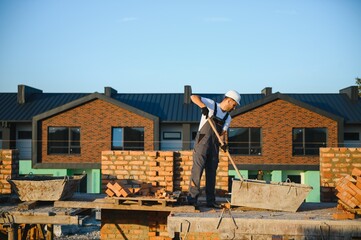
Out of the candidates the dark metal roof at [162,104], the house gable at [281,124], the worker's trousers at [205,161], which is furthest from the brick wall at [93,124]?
the worker's trousers at [205,161]

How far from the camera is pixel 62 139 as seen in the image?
27156 millimetres

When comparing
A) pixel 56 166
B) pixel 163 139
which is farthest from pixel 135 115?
pixel 56 166

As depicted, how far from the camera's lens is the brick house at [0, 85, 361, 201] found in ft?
86.3

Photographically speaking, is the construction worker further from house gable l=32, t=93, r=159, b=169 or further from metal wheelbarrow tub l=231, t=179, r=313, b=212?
house gable l=32, t=93, r=159, b=169

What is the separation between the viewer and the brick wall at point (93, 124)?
26.7 metres

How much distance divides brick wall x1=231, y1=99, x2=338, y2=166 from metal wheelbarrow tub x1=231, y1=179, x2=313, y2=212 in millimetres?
19588

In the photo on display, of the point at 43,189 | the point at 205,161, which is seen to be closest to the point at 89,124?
the point at 43,189

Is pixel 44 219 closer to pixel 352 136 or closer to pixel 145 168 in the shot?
pixel 145 168

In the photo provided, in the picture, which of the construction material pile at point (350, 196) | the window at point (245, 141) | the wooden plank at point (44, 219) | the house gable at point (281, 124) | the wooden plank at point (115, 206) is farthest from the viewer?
the window at point (245, 141)

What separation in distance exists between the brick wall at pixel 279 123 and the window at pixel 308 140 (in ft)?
0.93

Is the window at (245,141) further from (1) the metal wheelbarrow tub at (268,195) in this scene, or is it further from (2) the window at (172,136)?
(1) the metal wheelbarrow tub at (268,195)

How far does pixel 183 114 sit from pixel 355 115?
12.1 metres

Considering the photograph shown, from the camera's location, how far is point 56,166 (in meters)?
26.8

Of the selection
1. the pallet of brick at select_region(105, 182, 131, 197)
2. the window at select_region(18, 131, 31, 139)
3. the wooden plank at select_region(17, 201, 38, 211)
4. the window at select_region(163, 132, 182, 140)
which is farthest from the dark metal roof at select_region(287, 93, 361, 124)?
the wooden plank at select_region(17, 201, 38, 211)
